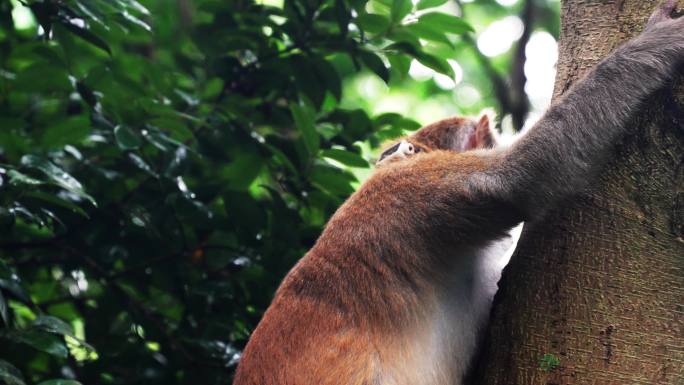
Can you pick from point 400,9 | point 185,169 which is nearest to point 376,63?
point 400,9

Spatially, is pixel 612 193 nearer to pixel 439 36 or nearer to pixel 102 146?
pixel 439 36

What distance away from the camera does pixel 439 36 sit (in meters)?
4.97

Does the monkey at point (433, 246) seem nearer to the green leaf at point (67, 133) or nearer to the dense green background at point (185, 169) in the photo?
the dense green background at point (185, 169)

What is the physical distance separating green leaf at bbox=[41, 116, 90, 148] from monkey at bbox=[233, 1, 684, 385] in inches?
70.8

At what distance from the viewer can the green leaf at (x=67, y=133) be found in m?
4.82

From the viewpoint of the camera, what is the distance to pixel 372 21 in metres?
4.98

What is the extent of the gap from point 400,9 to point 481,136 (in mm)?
974

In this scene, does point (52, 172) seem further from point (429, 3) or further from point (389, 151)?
point (429, 3)

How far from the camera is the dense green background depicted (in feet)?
15.8

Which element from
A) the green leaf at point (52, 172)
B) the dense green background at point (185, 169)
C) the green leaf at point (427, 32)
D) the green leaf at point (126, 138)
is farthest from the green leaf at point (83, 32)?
the green leaf at point (427, 32)

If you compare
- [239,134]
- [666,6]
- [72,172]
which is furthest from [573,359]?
[72,172]

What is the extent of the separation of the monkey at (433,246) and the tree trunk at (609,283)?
0.49ft

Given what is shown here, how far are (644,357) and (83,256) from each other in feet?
11.2

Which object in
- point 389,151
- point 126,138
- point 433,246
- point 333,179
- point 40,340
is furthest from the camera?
point 333,179
